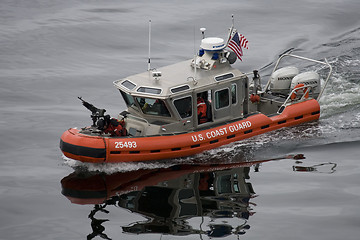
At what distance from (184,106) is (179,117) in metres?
0.30

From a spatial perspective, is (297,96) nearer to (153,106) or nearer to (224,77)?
(224,77)

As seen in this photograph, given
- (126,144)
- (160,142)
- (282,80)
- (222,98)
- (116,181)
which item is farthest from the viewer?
(282,80)

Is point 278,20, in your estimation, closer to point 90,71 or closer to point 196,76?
point 90,71

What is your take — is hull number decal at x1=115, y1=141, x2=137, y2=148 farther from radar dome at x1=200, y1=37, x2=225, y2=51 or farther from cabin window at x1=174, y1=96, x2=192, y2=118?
radar dome at x1=200, y1=37, x2=225, y2=51

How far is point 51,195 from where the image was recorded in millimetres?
16453

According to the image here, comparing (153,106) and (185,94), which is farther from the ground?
(185,94)

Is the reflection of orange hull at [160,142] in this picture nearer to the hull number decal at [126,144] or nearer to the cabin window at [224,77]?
the hull number decal at [126,144]

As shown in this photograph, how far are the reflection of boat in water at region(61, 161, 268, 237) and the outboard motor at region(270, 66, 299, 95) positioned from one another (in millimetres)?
3933

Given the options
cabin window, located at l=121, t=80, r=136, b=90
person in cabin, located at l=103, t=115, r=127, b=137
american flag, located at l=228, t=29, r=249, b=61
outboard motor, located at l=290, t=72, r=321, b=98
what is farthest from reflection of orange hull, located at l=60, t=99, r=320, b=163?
american flag, located at l=228, t=29, r=249, b=61

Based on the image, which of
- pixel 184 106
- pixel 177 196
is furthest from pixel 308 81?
pixel 177 196

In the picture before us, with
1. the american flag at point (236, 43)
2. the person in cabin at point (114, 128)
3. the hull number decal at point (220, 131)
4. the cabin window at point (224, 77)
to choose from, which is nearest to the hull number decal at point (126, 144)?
the person in cabin at point (114, 128)

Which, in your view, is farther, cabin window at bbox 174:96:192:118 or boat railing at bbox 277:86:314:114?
boat railing at bbox 277:86:314:114

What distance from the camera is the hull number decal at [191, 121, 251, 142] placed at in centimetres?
1819

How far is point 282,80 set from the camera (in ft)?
69.5
